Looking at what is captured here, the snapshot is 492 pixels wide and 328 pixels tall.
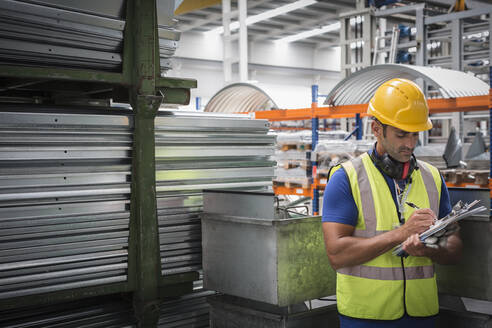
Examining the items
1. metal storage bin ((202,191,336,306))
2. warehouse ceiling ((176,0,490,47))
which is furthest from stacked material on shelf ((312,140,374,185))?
warehouse ceiling ((176,0,490,47))

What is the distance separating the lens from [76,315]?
3441 mm

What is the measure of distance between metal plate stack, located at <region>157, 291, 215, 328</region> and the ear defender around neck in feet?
6.33

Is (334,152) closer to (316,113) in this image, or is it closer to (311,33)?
(316,113)

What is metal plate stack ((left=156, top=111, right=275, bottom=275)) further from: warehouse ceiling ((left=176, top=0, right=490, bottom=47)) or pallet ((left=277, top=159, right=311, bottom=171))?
warehouse ceiling ((left=176, top=0, right=490, bottom=47))

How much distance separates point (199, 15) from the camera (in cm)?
1833

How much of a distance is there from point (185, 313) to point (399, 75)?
18.9 feet

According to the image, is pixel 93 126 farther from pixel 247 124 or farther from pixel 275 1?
pixel 275 1

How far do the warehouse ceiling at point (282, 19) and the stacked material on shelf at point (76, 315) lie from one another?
13.6 meters

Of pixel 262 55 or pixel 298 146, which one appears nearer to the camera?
pixel 298 146

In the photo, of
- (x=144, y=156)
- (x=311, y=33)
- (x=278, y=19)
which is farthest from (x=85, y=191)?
(x=311, y=33)

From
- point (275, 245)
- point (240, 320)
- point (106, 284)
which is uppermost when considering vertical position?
point (275, 245)

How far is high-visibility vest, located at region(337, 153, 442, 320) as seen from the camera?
2.34m

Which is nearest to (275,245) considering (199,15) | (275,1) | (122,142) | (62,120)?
(122,142)

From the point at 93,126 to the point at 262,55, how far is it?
67.3ft
